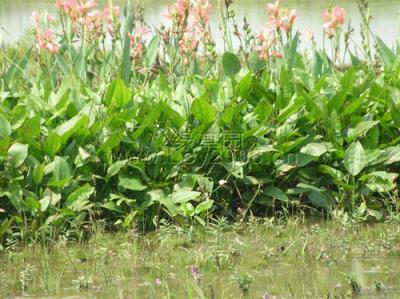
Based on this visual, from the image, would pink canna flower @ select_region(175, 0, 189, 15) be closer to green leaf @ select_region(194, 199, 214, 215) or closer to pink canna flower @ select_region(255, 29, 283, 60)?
pink canna flower @ select_region(255, 29, 283, 60)

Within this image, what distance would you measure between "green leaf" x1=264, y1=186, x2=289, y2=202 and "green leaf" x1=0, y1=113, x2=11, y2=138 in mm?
1388

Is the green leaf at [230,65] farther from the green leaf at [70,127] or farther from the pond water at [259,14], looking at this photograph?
the pond water at [259,14]

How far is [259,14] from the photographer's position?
49.5 ft

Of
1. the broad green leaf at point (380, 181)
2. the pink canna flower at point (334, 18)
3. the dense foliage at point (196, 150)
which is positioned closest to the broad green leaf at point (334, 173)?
the dense foliage at point (196, 150)

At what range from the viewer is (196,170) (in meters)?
5.07

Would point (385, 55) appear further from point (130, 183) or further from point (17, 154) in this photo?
point (17, 154)

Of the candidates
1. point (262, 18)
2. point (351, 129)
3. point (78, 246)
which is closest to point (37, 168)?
point (78, 246)

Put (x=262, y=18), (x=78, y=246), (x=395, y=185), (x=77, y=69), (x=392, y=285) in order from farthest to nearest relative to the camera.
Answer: (x=262, y=18), (x=77, y=69), (x=395, y=185), (x=78, y=246), (x=392, y=285)

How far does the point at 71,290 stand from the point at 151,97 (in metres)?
1.80

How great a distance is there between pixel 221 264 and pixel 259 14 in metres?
11.3

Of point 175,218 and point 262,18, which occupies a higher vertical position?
point 262,18

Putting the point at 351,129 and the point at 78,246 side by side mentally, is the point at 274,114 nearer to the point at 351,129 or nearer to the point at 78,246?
the point at 351,129

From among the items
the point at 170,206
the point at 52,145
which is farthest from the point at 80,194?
the point at 170,206

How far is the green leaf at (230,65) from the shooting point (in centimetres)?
581
